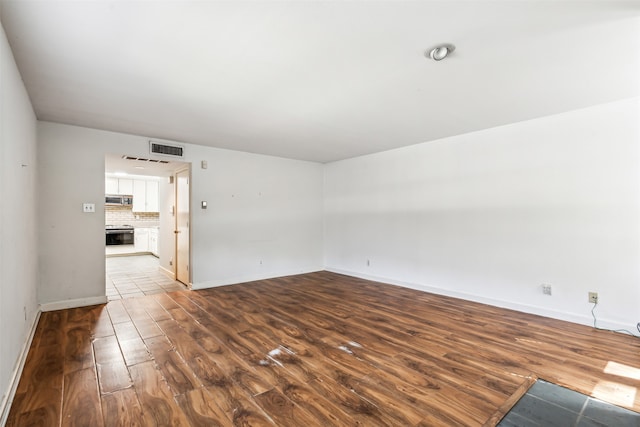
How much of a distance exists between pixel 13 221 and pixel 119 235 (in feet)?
27.2

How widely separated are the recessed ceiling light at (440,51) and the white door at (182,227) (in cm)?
421

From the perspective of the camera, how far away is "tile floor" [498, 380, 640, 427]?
1.76 metres

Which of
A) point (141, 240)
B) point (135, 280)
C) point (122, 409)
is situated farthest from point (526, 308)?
point (141, 240)

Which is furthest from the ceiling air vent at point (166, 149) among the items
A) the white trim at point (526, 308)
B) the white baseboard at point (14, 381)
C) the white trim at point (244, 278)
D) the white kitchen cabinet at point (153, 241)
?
the white kitchen cabinet at point (153, 241)

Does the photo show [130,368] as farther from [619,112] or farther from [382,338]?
[619,112]

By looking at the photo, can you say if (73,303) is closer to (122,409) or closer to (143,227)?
(122,409)

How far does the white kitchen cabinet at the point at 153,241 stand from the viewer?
8508 mm

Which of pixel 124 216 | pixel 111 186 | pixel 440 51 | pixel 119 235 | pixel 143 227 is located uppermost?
pixel 440 51

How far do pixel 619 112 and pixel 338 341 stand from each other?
3834 millimetres

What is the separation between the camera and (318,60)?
7.49ft

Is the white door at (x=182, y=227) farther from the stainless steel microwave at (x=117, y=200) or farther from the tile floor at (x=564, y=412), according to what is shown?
the stainless steel microwave at (x=117, y=200)

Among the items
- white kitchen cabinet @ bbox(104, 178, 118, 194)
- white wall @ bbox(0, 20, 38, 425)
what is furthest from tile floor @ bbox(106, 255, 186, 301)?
white kitchen cabinet @ bbox(104, 178, 118, 194)

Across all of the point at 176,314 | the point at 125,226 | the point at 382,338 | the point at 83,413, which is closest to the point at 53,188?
the point at 176,314

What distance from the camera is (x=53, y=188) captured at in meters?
3.85
